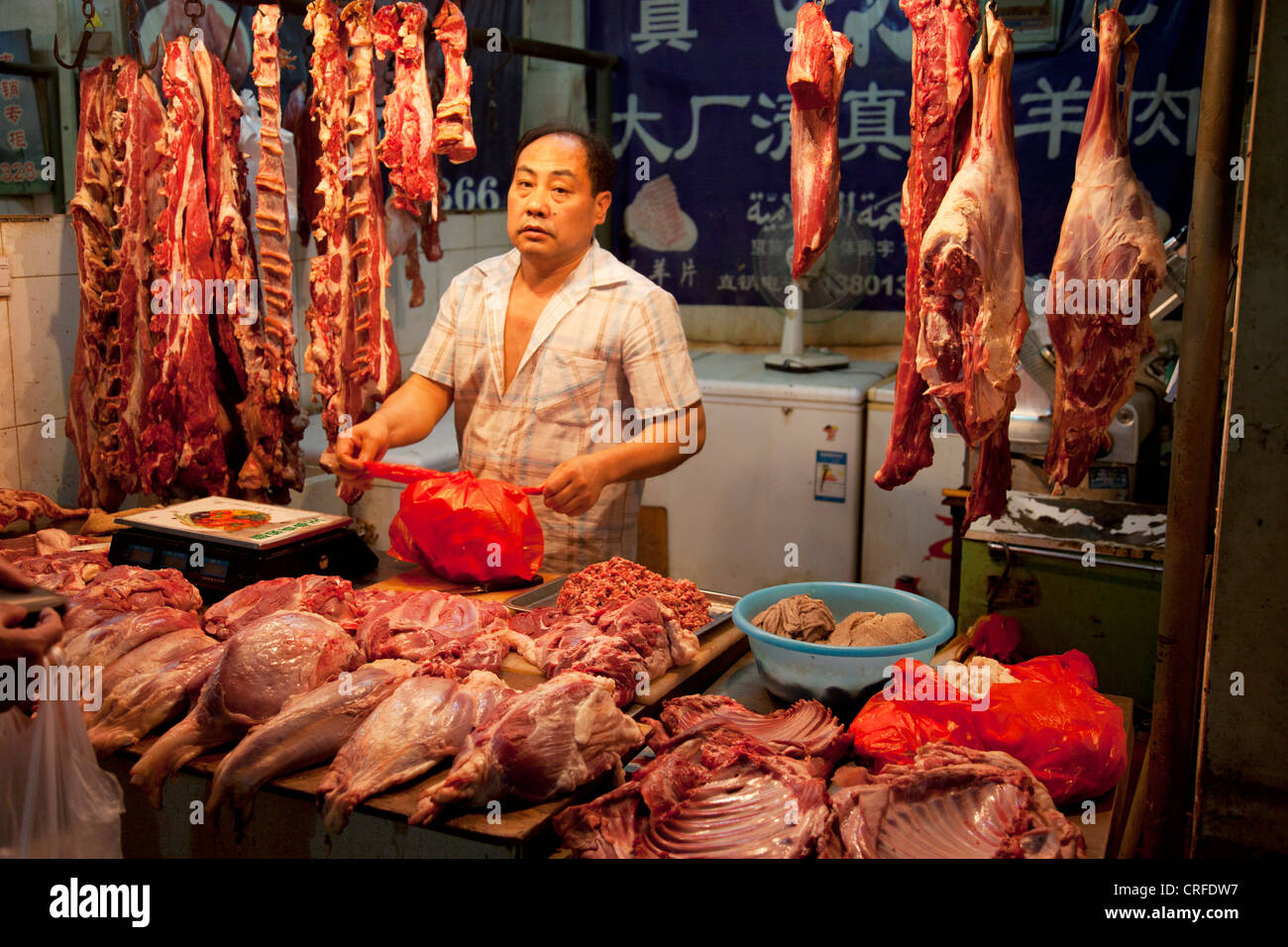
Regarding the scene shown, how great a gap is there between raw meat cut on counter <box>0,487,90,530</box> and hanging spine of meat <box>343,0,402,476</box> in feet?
3.58

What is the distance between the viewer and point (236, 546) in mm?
3033

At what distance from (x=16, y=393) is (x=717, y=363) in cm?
329

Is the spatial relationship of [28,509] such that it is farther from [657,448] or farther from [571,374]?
[657,448]

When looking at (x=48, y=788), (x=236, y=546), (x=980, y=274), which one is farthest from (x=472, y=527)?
(x=980, y=274)

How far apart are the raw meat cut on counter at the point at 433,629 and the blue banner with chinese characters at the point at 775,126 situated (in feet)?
10.9

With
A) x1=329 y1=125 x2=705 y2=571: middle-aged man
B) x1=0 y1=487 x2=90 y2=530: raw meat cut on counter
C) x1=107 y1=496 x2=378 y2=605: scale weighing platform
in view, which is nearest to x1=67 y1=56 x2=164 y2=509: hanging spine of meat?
x1=0 y1=487 x2=90 y2=530: raw meat cut on counter

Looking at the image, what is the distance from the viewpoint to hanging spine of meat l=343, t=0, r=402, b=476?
372cm

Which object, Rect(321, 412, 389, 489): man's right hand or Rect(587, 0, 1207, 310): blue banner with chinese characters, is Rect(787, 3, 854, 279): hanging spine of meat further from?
Rect(587, 0, 1207, 310): blue banner with chinese characters

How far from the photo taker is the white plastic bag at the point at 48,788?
2027 millimetres

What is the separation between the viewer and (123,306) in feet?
13.0

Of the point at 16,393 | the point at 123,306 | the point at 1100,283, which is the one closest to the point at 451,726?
the point at 1100,283

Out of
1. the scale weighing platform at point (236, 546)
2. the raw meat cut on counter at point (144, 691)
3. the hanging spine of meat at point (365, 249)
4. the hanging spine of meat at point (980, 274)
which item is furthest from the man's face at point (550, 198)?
the raw meat cut on counter at point (144, 691)

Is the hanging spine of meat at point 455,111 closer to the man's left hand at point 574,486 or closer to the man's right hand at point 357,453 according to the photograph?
the man's right hand at point 357,453

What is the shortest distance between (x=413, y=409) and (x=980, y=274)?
2013 millimetres
